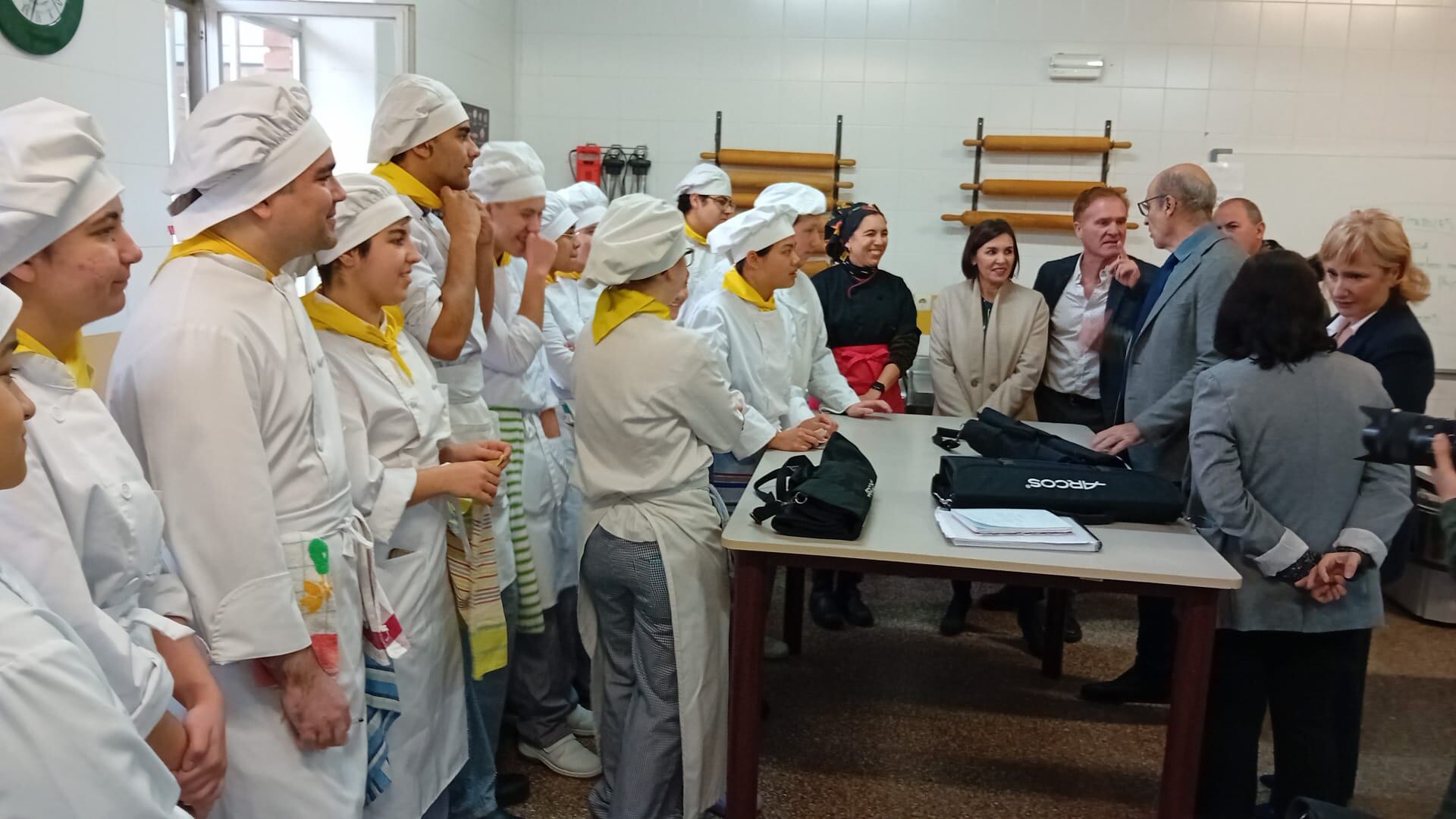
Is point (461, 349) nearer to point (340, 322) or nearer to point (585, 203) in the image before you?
point (340, 322)

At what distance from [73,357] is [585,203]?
249 centimetres

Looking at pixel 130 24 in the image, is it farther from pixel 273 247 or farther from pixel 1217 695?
pixel 1217 695

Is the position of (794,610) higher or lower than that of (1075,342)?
lower

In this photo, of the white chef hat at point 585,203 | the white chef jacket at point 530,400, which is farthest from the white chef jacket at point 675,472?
the white chef hat at point 585,203

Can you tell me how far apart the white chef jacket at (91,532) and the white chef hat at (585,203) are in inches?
91.7

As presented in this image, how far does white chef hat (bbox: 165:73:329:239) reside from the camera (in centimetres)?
145

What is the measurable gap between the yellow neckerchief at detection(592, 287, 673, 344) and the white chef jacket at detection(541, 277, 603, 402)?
0.59 meters

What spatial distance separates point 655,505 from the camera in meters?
2.21

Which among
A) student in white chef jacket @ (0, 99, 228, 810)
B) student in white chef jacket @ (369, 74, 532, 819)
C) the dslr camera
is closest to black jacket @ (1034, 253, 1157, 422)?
the dslr camera

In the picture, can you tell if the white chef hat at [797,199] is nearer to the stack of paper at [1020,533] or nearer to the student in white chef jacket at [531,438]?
the student in white chef jacket at [531,438]

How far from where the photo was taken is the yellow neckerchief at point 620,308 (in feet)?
7.15

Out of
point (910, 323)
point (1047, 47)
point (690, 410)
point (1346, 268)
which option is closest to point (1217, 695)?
point (1346, 268)

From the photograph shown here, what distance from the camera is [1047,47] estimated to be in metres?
5.07

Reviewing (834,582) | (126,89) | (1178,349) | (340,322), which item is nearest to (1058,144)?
(1178,349)
